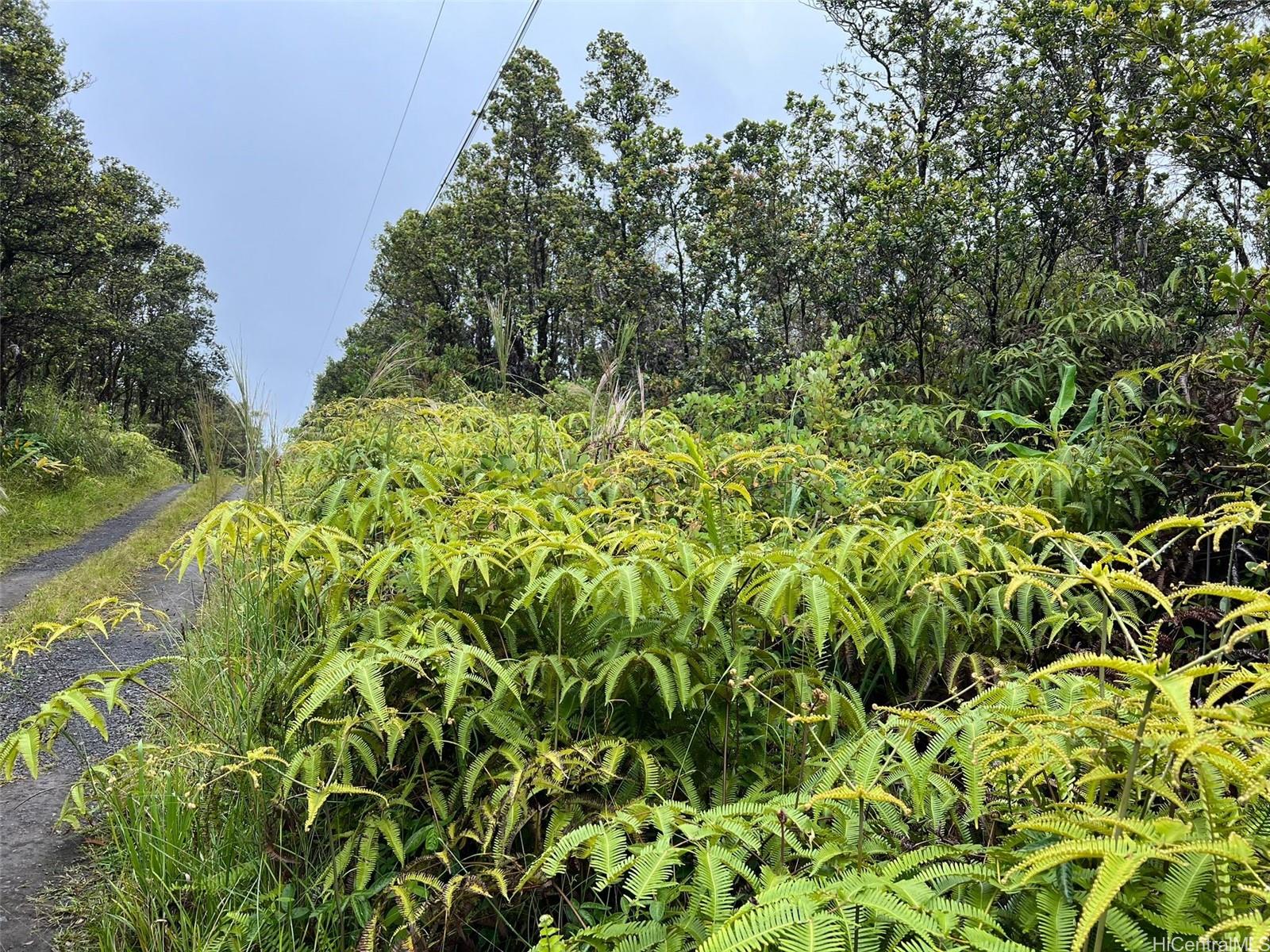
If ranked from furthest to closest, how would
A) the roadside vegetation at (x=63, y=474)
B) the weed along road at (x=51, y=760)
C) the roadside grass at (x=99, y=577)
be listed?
the roadside vegetation at (x=63, y=474) < the roadside grass at (x=99, y=577) < the weed along road at (x=51, y=760)

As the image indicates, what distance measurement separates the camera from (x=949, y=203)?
464cm

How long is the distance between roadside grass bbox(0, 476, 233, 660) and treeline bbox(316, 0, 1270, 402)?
1.58 m

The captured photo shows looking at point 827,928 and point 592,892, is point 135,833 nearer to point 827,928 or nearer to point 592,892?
point 592,892

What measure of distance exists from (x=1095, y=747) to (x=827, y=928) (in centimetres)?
45

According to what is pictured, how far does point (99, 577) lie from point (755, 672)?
6.17m

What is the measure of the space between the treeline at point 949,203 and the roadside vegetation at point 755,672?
98 millimetres

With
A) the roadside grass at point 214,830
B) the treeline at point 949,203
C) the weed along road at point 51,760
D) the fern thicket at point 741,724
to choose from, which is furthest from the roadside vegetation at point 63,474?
the fern thicket at point 741,724

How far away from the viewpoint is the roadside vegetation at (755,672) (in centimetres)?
89

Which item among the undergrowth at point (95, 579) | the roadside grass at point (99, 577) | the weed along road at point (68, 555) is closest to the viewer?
the undergrowth at point (95, 579)

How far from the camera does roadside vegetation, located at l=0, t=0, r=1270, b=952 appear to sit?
89 cm

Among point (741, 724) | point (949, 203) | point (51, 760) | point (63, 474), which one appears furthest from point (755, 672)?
point (63, 474)

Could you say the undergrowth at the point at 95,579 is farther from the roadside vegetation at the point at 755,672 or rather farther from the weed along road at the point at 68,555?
the roadside vegetation at the point at 755,672

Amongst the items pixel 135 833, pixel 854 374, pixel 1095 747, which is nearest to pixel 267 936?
pixel 135 833

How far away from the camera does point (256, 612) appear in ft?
6.61
